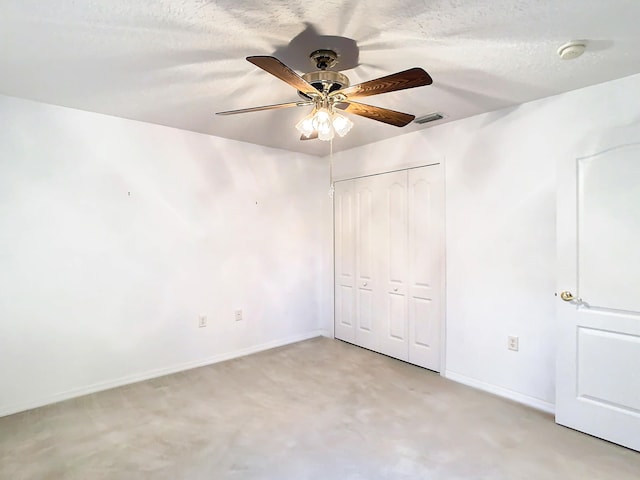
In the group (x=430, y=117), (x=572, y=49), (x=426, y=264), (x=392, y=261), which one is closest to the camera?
(x=572, y=49)

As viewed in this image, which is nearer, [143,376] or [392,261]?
[143,376]

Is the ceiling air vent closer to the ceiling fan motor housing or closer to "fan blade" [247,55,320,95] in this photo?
the ceiling fan motor housing

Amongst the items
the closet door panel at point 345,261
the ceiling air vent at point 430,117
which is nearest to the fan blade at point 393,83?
the ceiling air vent at point 430,117

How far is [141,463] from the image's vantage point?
6.72ft

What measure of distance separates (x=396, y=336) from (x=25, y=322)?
336 cm

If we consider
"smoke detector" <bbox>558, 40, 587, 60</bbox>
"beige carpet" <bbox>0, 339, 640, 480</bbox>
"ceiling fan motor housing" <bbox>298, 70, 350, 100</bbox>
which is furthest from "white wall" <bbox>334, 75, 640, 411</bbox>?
"ceiling fan motor housing" <bbox>298, 70, 350, 100</bbox>

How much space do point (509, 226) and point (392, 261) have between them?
4.15ft

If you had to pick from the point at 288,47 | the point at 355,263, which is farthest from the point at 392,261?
the point at 288,47

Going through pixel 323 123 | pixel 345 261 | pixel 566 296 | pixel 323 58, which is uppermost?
pixel 323 58

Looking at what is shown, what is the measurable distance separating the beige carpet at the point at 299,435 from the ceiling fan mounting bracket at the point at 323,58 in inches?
92.9

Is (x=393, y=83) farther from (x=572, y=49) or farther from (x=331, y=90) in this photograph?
(x=572, y=49)

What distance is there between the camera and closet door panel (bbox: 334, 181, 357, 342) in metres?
4.27

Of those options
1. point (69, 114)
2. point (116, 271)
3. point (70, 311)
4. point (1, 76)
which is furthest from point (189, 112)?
point (70, 311)

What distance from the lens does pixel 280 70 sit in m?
1.58
